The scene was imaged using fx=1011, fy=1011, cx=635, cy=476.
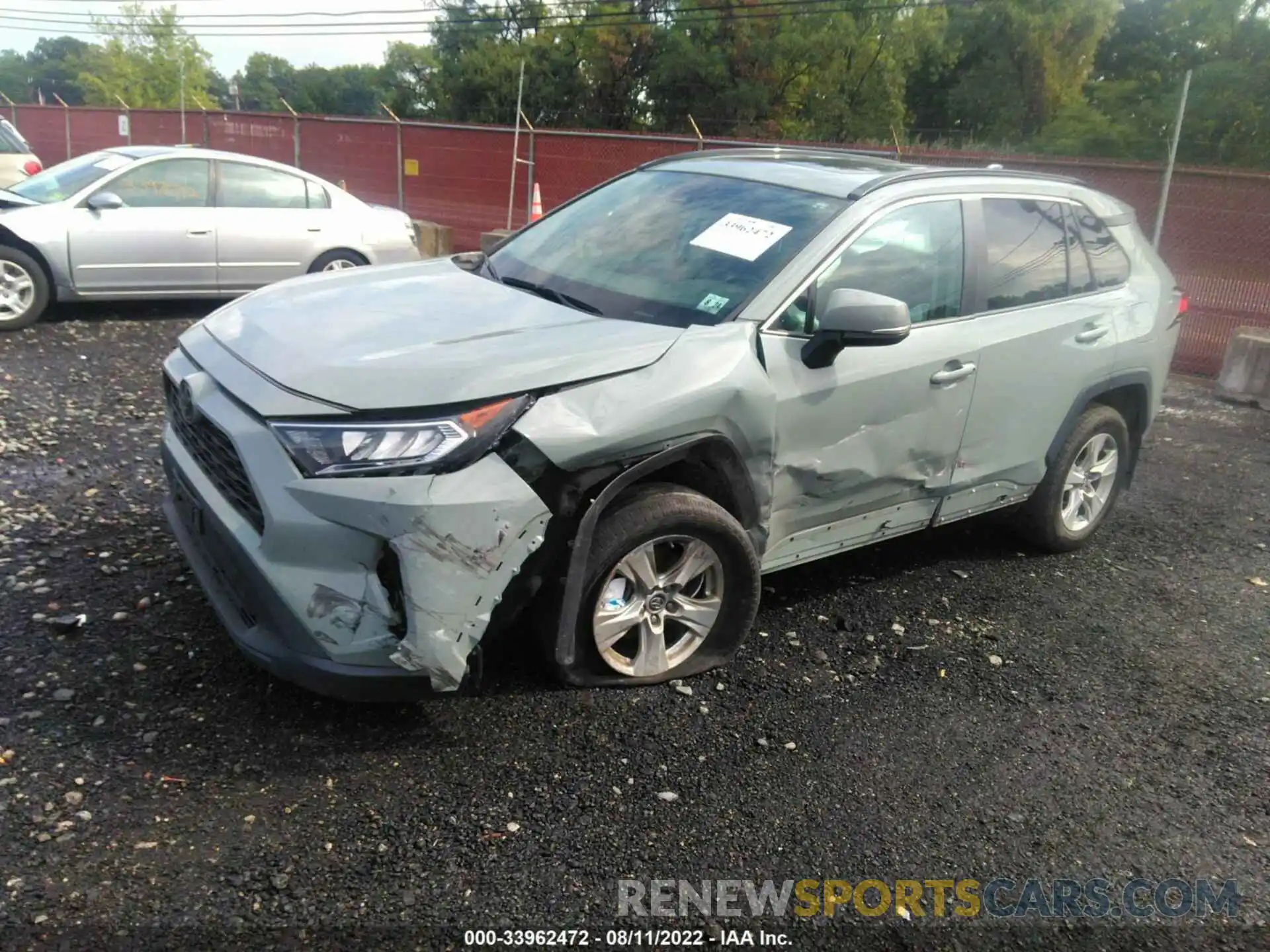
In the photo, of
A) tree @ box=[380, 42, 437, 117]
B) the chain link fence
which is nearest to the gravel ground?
the chain link fence

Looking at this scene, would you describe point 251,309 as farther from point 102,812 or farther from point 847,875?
point 847,875

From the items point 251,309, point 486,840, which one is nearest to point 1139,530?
point 486,840

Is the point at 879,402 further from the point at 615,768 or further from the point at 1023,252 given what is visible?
the point at 615,768

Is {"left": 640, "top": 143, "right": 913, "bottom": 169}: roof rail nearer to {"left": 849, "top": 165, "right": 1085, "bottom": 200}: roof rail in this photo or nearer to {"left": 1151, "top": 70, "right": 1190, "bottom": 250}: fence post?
{"left": 849, "top": 165, "right": 1085, "bottom": 200}: roof rail

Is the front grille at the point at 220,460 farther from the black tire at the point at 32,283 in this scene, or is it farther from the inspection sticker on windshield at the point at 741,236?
the black tire at the point at 32,283

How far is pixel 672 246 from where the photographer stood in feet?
→ 12.6

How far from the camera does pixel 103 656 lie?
338 cm

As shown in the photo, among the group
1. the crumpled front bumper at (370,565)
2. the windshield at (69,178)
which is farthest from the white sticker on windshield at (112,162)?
the crumpled front bumper at (370,565)

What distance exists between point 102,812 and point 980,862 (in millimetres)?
2383

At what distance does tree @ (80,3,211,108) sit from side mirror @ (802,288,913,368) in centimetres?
7019

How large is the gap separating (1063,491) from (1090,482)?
27 cm

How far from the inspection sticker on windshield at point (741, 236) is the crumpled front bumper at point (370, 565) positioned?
1.37 metres

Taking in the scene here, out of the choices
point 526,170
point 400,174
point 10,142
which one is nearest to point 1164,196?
point 526,170

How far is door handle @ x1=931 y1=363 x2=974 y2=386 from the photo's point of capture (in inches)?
154
